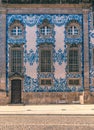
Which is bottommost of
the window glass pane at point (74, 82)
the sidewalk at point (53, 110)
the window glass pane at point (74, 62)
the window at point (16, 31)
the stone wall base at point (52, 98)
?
the sidewalk at point (53, 110)

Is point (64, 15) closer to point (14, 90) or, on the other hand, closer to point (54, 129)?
point (14, 90)

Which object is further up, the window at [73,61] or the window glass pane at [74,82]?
the window at [73,61]

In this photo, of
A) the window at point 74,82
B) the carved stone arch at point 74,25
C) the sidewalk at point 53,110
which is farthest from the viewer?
the carved stone arch at point 74,25

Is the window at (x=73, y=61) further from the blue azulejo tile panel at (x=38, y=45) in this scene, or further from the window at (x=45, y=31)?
the window at (x=45, y=31)

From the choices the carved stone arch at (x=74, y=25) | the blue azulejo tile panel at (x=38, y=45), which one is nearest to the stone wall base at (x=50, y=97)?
the blue azulejo tile panel at (x=38, y=45)

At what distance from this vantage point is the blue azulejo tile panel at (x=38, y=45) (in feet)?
118

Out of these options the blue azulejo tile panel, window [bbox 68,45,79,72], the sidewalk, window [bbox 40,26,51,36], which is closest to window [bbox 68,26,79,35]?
the blue azulejo tile panel

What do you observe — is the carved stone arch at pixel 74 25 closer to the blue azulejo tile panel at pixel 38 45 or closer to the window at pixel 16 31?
the blue azulejo tile panel at pixel 38 45

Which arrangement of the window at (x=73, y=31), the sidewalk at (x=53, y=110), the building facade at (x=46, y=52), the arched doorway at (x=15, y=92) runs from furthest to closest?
the window at (x=73, y=31)
the arched doorway at (x=15, y=92)
the building facade at (x=46, y=52)
the sidewalk at (x=53, y=110)

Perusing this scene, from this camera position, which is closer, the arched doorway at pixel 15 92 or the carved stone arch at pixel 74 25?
the arched doorway at pixel 15 92

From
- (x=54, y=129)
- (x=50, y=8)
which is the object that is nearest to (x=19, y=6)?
(x=50, y=8)

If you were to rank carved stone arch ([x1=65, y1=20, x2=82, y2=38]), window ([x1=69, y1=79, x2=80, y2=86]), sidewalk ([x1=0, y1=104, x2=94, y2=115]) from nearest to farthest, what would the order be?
sidewalk ([x1=0, y1=104, x2=94, y2=115]) → window ([x1=69, y1=79, x2=80, y2=86]) → carved stone arch ([x1=65, y1=20, x2=82, y2=38])

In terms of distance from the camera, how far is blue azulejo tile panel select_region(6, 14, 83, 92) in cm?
3588

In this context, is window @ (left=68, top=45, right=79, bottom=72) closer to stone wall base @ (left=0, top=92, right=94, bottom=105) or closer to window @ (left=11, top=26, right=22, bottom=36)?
stone wall base @ (left=0, top=92, right=94, bottom=105)
